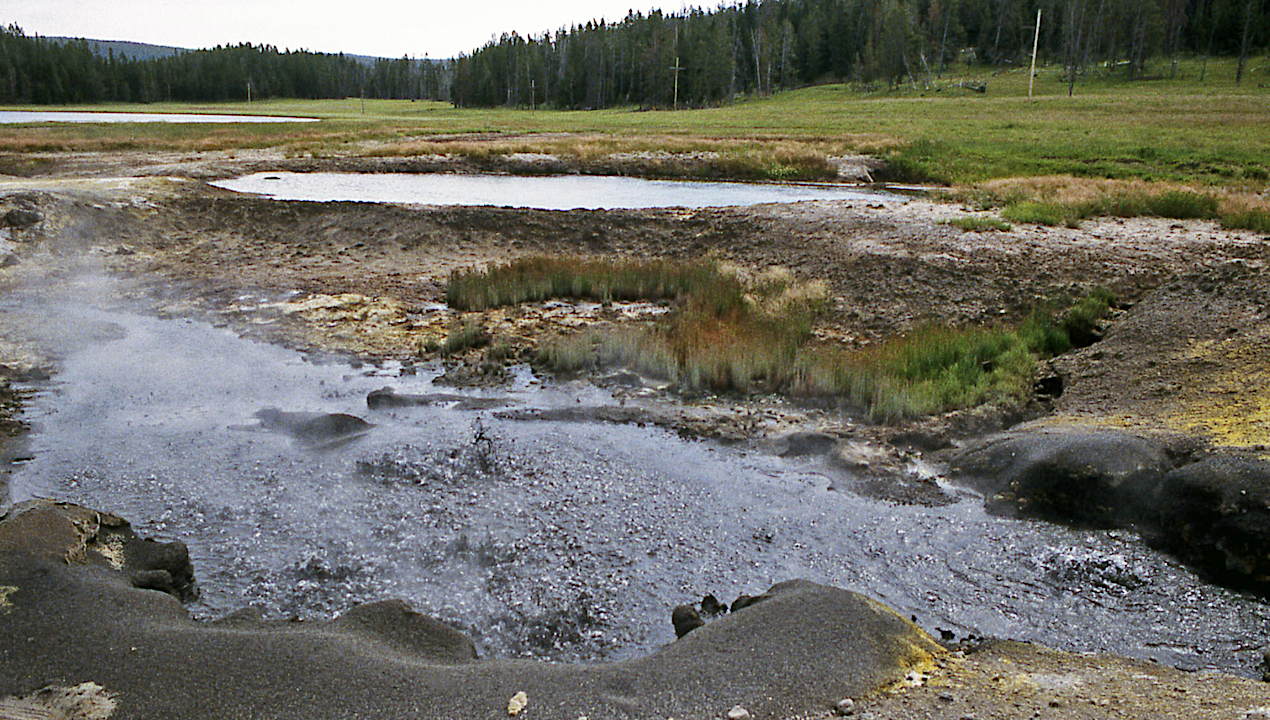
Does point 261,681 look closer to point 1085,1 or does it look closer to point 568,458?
point 568,458

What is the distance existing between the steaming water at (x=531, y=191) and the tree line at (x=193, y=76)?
10795cm

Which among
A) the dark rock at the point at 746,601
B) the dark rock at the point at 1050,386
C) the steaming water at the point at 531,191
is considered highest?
the steaming water at the point at 531,191

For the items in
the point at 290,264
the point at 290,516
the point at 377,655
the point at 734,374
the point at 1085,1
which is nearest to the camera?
the point at 377,655

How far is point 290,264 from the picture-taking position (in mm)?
16234

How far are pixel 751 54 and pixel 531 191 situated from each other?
91.1m

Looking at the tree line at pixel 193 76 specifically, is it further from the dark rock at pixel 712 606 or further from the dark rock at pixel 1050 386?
the dark rock at pixel 712 606

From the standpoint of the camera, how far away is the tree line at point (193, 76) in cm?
11044

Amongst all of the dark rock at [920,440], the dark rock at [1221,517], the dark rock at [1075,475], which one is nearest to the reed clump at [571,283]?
the dark rock at [920,440]

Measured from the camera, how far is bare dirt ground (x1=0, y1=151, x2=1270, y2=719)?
455 cm

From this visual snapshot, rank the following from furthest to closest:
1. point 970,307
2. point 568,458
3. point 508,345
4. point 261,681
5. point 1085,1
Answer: point 1085,1, point 970,307, point 508,345, point 568,458, point 261,681

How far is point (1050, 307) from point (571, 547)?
9.14 m

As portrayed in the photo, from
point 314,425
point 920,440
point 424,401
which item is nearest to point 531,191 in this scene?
point 424,401

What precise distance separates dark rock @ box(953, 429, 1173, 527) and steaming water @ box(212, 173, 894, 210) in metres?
16.1

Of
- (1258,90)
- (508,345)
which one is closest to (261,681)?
(508,345)
